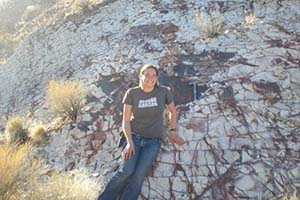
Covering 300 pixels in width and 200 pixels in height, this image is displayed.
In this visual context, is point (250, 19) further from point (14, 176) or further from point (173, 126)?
point (14, 176)

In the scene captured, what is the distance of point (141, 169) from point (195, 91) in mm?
2300

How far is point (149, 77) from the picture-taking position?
627 centimetres

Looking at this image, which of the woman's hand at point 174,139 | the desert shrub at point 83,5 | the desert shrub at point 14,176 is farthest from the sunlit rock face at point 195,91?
the desert shrub at point 14,176

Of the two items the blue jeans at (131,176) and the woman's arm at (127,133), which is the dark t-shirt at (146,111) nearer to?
the woman's arm at (127,133)

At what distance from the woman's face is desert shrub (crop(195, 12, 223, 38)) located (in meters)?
3.31

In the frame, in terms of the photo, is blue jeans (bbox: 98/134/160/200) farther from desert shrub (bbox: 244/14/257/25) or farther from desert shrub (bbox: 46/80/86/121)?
desert shrub (bbox: 244/14/257/25)

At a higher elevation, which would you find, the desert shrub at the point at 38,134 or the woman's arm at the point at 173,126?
the woman's arm at the point at 173,126

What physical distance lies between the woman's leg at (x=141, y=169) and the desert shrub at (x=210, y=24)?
366 cm

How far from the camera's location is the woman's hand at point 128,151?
602 centimetres

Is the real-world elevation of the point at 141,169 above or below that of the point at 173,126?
above

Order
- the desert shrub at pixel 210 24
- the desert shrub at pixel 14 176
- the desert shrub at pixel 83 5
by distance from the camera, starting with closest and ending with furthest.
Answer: the desert shrub at pixel 14 176, the desert shrub at pixel 210 24, the desert shrub at pixel 83 5

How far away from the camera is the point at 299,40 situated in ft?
28.4

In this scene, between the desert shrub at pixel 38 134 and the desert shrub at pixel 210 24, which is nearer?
the desert shrub at pixel 38 134

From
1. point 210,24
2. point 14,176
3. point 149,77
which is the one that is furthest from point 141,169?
point 210,24
